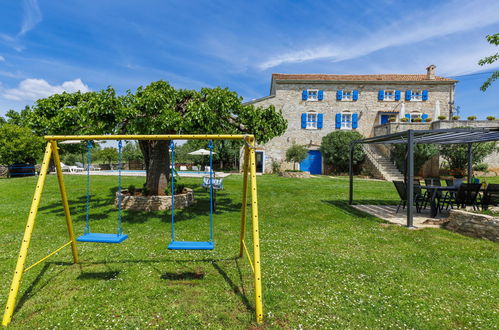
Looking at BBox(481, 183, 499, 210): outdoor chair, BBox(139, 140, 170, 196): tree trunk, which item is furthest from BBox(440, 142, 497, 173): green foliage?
BBox(139, 140, 170, 196): tree trunk

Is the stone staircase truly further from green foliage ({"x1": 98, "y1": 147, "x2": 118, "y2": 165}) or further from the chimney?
green foliage ({"x1": 98, "y1": 147, "x2": 118, "y2": 165})

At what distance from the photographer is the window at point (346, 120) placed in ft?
84.8

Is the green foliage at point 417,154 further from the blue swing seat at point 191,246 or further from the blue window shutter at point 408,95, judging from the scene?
the blue swing seat at point 191,246

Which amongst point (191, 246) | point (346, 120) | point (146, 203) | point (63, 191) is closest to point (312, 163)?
point (346, 120)

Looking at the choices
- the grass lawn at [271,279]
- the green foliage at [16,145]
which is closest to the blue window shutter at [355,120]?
the grass lawn at [271,279]

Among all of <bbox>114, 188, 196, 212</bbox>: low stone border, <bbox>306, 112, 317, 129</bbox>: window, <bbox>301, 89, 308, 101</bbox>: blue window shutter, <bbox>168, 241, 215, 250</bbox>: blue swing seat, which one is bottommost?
<bbox>114, 188, 196, 212</bbox>: low stone border

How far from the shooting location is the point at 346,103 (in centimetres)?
2584

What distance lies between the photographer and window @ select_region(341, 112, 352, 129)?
84.8 ft

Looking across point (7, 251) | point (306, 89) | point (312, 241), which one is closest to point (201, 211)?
point (312, 241)

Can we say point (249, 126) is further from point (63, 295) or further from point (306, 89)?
point (306, 89)

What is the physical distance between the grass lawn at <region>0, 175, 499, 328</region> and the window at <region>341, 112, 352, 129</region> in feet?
67.8

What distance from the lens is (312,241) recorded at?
568cm

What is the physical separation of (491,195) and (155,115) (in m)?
10.2

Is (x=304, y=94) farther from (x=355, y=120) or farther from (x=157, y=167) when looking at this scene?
(x=157, y=167)
